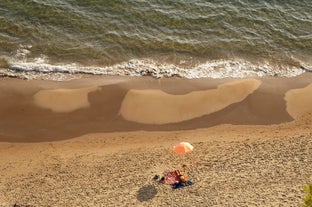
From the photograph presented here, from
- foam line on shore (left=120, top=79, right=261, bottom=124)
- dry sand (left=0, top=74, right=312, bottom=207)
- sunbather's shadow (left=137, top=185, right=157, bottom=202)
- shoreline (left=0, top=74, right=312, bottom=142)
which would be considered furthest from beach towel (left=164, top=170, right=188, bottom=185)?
foam line on shore (left=120, top=79, right=261, bottom=124)

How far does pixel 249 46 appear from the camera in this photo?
3559 centimetres

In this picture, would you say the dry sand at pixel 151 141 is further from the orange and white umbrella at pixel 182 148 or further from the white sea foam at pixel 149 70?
the white sea foam at pixel 149 70

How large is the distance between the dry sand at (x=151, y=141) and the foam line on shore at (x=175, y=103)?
7cm

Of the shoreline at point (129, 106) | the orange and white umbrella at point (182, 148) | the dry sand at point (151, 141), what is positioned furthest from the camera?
the shoreline at point (129, 106)

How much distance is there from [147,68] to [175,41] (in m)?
4.14

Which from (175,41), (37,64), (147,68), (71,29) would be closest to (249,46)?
(175,41)

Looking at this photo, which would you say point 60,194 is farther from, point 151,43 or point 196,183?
point 151,43

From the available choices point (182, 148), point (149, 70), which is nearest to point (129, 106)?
point (149, 70)

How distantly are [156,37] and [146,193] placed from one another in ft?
52.7

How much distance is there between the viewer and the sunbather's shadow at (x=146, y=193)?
75.2 feet

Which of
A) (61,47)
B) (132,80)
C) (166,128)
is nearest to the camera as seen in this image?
(166,128)

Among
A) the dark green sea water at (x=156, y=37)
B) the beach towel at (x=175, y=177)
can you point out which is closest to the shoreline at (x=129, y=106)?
the dark green sea water at (x=156, y=37)

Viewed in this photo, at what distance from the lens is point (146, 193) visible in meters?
23.2

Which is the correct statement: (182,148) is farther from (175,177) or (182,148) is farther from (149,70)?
(149,70)
